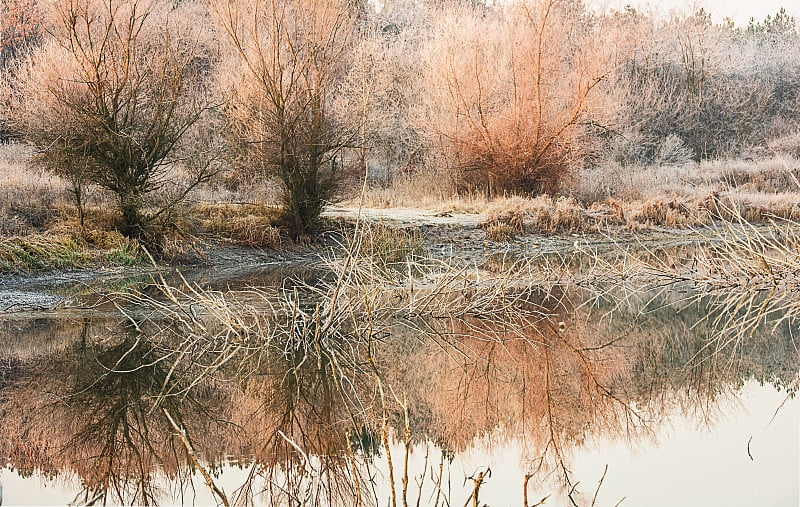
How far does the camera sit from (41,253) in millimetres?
7555

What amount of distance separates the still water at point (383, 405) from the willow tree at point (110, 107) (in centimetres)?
313

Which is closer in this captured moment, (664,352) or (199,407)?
(199,407)

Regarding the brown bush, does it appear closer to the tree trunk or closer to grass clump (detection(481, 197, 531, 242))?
grass clump (detection(481, 197, 531, 242))

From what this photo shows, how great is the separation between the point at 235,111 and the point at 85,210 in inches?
81.0

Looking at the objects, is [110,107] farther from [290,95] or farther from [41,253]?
[290,95]

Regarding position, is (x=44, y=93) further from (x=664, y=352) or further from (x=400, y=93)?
(x=400, y=93)

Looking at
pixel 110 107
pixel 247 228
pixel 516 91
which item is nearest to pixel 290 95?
pixel 247 228

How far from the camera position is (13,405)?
3475 millimetres

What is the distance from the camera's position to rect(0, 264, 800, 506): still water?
2553 millimetres

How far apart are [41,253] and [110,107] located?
5.63 ft

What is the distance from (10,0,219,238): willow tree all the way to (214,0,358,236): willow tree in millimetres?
933

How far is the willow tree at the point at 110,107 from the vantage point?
785 cm

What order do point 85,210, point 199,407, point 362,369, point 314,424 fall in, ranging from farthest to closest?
point 85,210 → point 362,369 → point 199,407 → point 314,424

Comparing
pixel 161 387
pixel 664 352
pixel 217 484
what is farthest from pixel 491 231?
pixel 217 484
